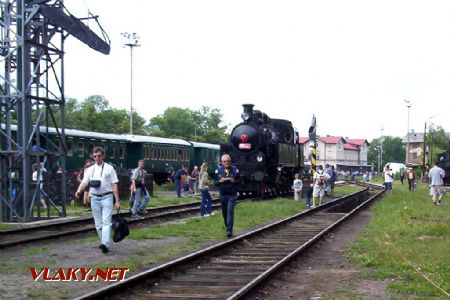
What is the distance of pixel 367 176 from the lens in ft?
281

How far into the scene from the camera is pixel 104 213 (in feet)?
35.9

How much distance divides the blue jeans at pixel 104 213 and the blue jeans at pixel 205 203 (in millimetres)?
8210

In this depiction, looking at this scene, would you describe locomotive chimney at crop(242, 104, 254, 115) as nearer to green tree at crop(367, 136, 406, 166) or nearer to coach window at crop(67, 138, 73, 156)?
coach window at crop(67, 138, 73, 156)

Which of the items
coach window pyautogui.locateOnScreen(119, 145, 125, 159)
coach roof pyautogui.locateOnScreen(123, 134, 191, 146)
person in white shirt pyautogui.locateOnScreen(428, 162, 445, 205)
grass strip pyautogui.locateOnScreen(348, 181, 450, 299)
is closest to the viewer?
grass strip pyautogui.locateOnScreen(348, 181, 450, 299)

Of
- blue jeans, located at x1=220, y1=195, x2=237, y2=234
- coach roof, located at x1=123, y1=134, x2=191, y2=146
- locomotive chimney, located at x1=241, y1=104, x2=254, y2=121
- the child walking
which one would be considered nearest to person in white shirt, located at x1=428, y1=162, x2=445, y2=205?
the child walking

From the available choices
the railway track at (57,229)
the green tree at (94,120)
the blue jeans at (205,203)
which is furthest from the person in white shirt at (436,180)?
the green tree at (94,120)

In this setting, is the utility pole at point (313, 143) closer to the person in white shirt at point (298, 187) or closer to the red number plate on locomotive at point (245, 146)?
the person in white shirt at point (298, 187)

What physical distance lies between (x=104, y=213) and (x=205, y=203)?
8775 millimetres

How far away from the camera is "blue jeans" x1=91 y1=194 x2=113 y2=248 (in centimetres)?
1093

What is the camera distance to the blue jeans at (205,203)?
19312 mm

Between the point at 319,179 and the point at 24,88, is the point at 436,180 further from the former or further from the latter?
the point at 24,88

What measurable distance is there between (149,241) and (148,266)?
3596mm

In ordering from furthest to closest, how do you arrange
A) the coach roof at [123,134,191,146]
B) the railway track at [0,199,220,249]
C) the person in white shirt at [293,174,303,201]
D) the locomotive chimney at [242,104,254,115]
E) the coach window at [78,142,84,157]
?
the coach roof at [123,134,191,146], the coach window at [78,142,84,157], the locomotive chimney at [242,104,254,115], the person in white shirt at [293,174,303,201], the railway track at [0,199,220,249]

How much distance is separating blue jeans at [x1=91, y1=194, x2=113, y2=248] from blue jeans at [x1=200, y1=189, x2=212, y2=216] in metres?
8.21
